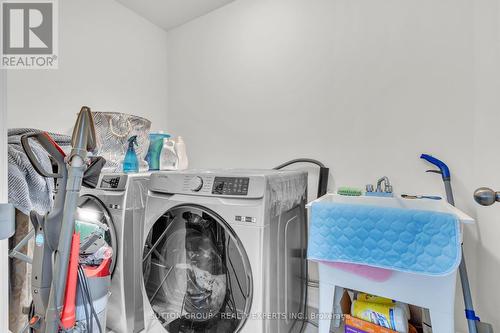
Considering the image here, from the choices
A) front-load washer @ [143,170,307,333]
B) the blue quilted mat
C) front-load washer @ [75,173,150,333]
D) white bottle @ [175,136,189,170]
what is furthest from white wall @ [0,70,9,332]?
white bottle @ [175,136,189,170]

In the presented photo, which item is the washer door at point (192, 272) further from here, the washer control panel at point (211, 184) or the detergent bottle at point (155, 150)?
the detergent bottle at point (155, 150)

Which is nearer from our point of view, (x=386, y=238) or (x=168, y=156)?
(x=386, y=238)

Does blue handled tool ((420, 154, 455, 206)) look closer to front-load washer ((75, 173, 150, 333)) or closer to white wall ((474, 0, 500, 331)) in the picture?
white wall ((474, 0, 500, 331))

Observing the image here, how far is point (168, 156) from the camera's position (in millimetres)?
1835

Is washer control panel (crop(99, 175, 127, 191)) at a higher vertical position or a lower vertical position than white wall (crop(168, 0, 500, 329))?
lower

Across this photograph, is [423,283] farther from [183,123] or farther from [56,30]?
[56,30]

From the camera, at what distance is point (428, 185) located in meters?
1.26

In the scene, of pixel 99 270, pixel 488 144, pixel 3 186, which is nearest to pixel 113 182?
Result: pixel 99 270

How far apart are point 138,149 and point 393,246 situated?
5.32 ft

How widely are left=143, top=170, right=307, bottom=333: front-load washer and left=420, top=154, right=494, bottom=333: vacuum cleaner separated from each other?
0.71 metres

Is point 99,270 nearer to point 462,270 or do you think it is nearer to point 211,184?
point 211,184

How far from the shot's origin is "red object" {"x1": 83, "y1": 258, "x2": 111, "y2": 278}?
91 cm

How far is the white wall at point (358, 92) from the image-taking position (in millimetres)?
1147

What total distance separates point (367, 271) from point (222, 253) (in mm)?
637
